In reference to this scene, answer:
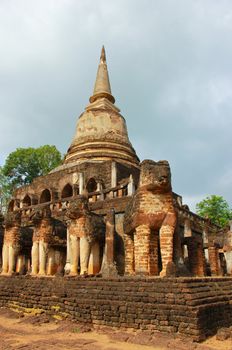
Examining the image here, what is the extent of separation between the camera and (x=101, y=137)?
932 inches

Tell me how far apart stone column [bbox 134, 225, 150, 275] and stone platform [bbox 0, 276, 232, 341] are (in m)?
1.18

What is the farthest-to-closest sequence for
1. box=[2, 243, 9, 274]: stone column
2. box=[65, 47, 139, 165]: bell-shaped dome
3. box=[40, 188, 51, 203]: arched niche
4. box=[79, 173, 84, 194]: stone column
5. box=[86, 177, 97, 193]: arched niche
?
box=[65, 47, 139, 165]: bell-shaped dome → box=[40, 188, 51, 203]: arched niche → box=[86, 177, 97, 193]: arched niche → box=[79, 173, 84, 194]: stone column → box=[2, 243, 9, 274]: stone column

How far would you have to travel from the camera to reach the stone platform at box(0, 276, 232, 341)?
6.73 metres

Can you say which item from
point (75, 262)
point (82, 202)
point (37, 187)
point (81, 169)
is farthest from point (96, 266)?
point (37, 187)

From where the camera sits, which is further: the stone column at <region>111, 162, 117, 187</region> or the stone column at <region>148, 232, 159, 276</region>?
the stone column at <region>111, 162, 117, 187</region>

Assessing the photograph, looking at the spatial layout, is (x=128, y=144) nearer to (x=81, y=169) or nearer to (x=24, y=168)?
(x=81, y=169)

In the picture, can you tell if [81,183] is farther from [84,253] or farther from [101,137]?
[84,253]

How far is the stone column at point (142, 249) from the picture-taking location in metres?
9.33

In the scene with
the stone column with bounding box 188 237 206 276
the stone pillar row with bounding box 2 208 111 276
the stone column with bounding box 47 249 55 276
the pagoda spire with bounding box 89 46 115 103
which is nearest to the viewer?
the stone pillar row with bounding box 2 208 111 276

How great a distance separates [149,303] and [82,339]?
1.63 m

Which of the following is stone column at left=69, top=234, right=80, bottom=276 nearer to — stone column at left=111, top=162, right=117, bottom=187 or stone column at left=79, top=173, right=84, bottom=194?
stone column at left=111, top=162, right=117, bottom=187

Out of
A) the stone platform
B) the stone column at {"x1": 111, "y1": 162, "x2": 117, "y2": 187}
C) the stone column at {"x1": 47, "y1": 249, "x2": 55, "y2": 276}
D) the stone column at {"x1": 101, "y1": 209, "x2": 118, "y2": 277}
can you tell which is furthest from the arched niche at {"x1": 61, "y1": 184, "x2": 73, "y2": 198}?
the stone platform

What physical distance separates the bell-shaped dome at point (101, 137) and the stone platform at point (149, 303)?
44.4 ft

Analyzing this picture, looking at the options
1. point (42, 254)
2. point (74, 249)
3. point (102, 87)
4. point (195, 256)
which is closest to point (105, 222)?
point (74, 249)
